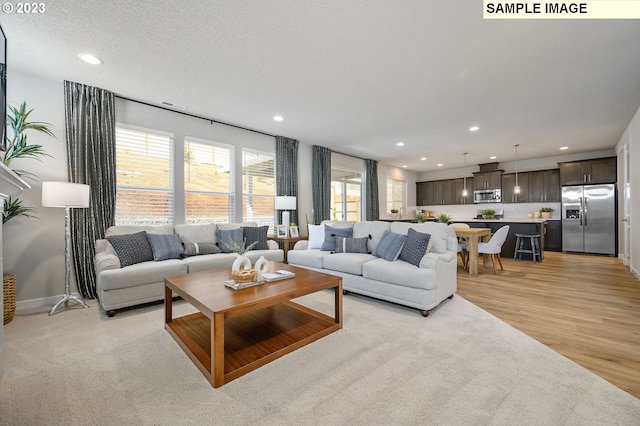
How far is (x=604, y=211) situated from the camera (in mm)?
6594

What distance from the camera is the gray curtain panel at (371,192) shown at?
7.88 metres

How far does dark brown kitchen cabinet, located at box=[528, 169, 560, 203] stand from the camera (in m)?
7.63

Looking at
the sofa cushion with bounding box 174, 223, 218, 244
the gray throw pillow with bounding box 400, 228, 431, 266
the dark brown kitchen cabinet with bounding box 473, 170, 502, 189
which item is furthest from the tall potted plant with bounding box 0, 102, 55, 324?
the dark brown kitchen cabinet with bounding box 473, 170, 502, 189

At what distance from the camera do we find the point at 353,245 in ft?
13.2

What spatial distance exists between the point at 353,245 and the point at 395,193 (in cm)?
604

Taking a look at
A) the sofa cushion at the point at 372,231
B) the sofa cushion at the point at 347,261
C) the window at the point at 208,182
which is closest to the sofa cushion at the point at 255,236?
the window at the point at 208,182

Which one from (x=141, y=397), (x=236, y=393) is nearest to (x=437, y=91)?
(x=236, y=393)

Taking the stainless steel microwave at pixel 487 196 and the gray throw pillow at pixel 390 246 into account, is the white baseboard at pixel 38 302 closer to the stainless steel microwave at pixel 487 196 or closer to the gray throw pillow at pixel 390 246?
the gray throw pillow at pixel 390 246

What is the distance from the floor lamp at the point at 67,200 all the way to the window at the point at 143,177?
76 cm

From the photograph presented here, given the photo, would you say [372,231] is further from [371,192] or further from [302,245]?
[371,192]

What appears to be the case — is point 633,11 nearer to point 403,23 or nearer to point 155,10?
point 403,23

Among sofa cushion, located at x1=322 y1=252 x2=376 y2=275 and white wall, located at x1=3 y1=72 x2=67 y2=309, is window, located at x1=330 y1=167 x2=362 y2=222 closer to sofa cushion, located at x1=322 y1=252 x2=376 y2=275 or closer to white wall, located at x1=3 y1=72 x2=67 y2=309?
sofa cushion, located at x1=322 y1=252 x2=376 y2=275

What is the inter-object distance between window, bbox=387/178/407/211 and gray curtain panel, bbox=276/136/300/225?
13.8 ft

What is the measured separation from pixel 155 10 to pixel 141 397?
2.73 meters
